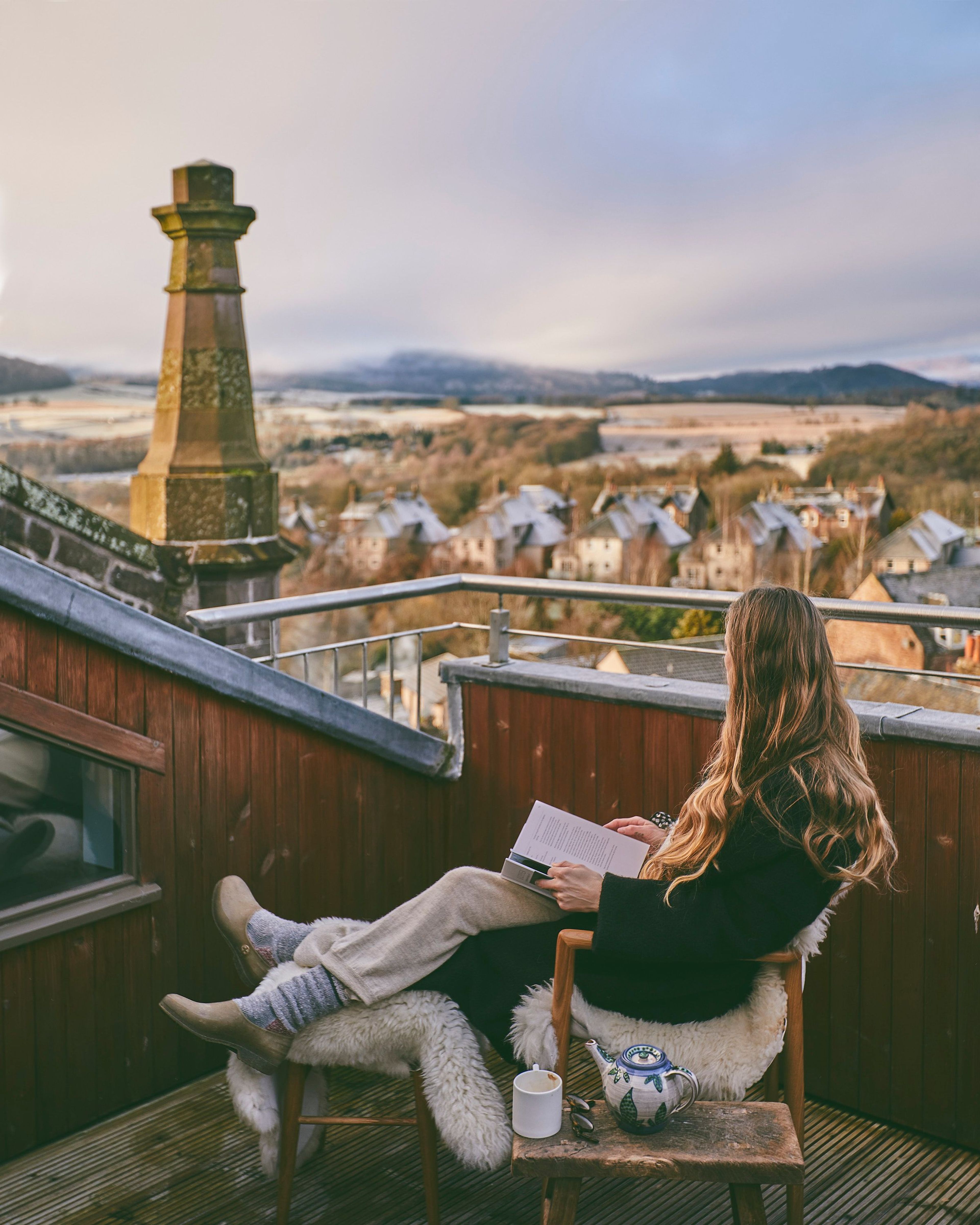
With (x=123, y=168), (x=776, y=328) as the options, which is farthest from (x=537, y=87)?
(x=123, y=168)

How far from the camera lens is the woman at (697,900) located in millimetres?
1877

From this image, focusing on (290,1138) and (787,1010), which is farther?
(290,1138)

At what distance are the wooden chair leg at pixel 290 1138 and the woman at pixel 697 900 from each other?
60 mm

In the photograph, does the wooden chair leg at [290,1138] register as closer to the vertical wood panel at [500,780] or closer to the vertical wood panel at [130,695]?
the vertical wood panel at [130,695]

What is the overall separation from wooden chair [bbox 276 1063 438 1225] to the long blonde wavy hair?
72 cm

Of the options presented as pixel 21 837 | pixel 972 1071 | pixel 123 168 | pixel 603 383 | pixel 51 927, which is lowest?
pixel 972 1071

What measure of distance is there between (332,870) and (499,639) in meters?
0.77

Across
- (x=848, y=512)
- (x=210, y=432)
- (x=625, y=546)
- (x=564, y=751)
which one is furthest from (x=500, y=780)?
(x=848, y=512)

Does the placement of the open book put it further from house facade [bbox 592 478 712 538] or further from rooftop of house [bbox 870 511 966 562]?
house facade [bbox 592 478 712 538]

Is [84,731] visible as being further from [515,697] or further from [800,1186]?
[800,1186]

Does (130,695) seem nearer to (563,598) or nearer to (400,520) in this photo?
(563,598)

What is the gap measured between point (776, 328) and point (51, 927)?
21.6 metres

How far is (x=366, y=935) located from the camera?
7.25ft

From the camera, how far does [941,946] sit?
2.50 meters
